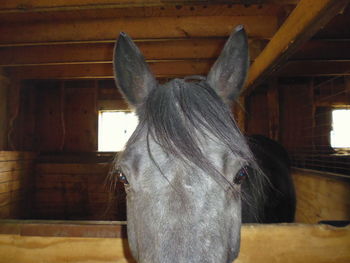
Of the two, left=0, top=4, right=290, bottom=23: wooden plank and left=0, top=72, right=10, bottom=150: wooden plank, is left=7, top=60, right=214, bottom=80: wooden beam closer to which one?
left=0, top=72, right=10, bottom=150: wooden plank

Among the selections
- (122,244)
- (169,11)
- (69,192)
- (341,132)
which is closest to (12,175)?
(69,192)

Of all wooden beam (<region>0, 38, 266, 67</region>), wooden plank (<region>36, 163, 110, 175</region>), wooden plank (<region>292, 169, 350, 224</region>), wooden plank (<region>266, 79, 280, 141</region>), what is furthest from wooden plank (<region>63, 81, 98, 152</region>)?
wooden plank (<region>292, 169, 350, 224</region>)

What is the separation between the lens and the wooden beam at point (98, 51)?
13.8 ft

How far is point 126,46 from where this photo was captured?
154cm

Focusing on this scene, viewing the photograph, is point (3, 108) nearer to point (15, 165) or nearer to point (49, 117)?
point (15, 165)

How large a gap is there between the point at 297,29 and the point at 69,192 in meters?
5.83

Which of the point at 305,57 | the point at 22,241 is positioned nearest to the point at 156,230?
the point at 22,241

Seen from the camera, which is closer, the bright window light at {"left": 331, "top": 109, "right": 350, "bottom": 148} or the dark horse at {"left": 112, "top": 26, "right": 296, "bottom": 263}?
the dark horse at {"left": 112, "top": 26, "right": 296, "bottom": 263}

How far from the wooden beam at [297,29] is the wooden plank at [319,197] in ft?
5.03

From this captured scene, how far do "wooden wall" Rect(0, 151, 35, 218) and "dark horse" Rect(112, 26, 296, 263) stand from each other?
4215 mm

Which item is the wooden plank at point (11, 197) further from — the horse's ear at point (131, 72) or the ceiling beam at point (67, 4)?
the horse's ear at point (131, 72)

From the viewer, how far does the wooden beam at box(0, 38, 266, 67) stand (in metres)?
4.22

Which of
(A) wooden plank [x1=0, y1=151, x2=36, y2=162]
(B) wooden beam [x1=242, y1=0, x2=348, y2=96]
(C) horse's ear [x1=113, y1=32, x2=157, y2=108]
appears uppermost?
(B) wooden beam [x1=242, y1=0, x2=348, y2=96]

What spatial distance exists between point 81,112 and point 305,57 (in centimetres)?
625
